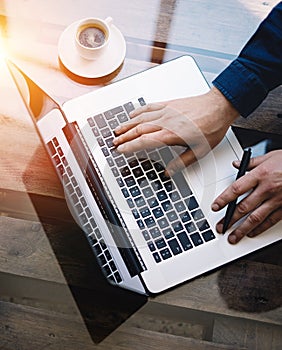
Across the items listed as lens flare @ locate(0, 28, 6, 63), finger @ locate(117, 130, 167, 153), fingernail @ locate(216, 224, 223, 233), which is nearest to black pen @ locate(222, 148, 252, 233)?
fingernail @ locate(216, 224, 223, 233)

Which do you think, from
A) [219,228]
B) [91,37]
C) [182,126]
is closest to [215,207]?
[219,228]

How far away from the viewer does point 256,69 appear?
3.34 feet

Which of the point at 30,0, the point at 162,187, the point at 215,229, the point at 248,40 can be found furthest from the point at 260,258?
the point at 30,0

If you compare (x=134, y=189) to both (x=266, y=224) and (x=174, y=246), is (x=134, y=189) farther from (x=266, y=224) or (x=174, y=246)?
(x=266, y=224)

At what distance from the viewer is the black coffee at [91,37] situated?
1063 millimetres

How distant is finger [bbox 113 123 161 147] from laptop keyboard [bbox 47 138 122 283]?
0.09 meters

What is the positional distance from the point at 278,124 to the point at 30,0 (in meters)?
0.47

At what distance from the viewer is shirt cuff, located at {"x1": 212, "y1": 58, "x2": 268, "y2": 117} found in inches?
40.2

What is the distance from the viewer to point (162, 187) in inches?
39.7

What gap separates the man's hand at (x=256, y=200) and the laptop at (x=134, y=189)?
2 cm

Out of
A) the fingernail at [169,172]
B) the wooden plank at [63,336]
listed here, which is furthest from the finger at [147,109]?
the wooden plank at [63,336]

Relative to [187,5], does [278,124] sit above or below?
below

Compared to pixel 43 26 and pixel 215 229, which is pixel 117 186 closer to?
pixel 215 229

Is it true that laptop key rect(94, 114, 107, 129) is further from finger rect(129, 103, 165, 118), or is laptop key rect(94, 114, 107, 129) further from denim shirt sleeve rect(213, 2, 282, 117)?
denim shirt sleeve rect(213, 2, 282, 117)
